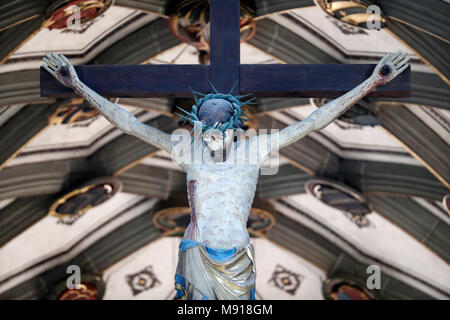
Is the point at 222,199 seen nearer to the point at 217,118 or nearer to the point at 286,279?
the point at 217,118

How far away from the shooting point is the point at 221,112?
20.4 ft

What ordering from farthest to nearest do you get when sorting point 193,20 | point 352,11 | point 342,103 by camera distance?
point 193,20 < point 352,11 < point 342,103

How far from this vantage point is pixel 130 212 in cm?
1802

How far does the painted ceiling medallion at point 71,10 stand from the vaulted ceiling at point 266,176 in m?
0.08

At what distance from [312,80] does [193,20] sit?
656cm

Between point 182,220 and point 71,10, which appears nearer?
point 71,10

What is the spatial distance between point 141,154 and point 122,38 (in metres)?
2.38

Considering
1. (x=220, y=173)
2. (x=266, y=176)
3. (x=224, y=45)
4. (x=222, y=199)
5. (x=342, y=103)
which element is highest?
(x=266, y=176)

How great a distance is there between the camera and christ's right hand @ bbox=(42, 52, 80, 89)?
6.78 metres

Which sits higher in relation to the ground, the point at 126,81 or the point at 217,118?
the point at 126,81

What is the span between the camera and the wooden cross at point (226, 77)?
22.5 ft

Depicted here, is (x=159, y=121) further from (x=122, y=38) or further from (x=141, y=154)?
(x=122, y=38)

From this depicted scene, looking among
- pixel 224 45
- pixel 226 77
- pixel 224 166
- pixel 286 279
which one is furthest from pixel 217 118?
pixel 286 279
